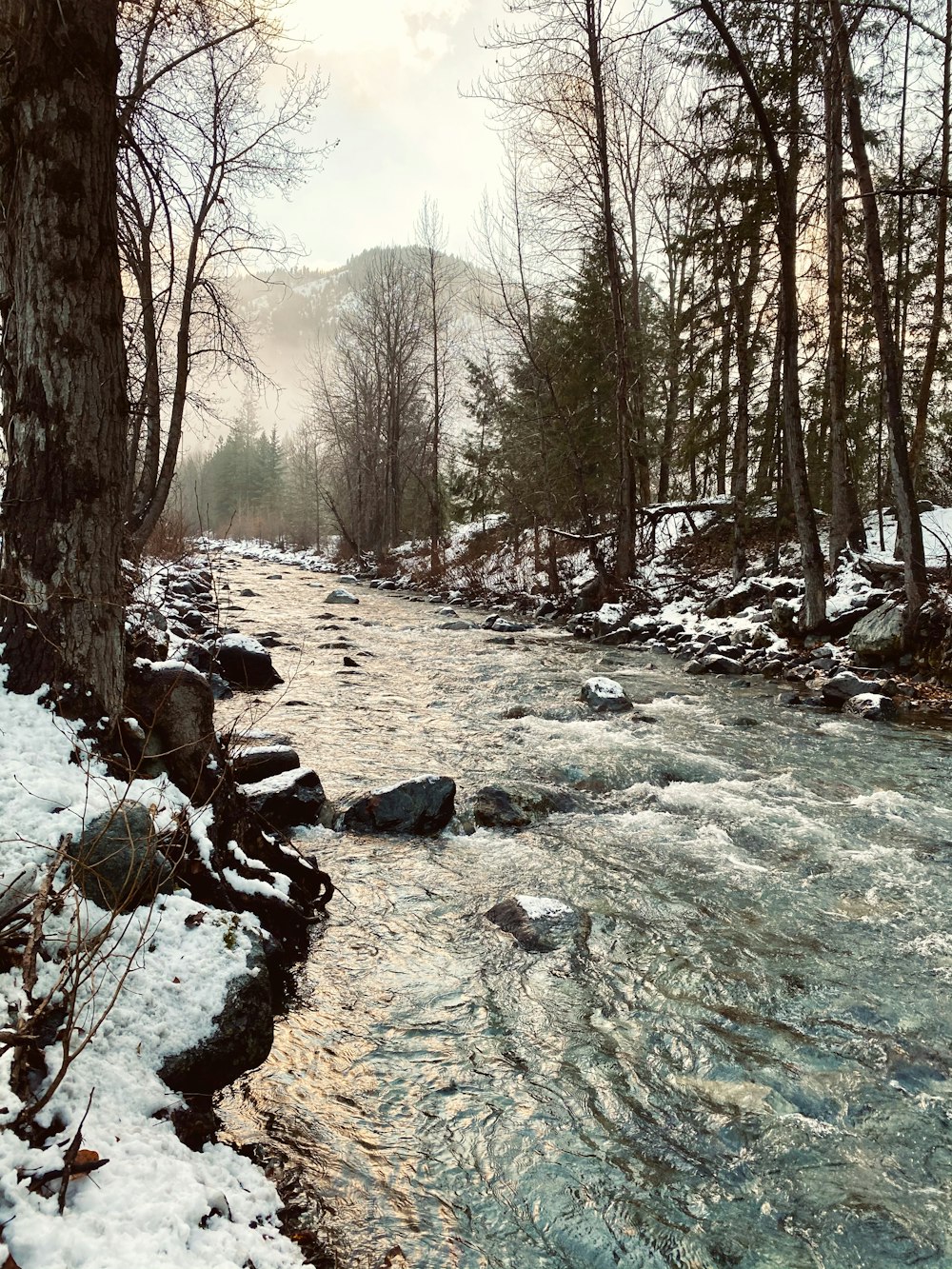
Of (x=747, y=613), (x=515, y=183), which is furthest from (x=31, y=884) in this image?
(x=515, y=183)

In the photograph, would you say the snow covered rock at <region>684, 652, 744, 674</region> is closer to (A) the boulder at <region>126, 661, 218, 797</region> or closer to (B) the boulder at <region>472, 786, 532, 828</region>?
(B) the boulder at <region>472, 786, 532, 828</region>

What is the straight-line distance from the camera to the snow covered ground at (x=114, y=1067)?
173 centimetres

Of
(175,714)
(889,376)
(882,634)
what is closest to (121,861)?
(175,714)

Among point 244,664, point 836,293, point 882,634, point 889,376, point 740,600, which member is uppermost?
point 836,293

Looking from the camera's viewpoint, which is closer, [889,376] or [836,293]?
[889,376]

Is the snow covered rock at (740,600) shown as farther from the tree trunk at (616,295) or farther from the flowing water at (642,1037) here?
the flowing water at (642,1037)

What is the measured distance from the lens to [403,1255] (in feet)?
7.36

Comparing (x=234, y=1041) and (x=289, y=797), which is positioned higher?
(x=289, y=797)

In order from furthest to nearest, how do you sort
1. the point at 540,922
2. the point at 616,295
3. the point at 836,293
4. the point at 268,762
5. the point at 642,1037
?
the point at 616,295 → the point at 836,293 → the point at 268,762 → the point at 540,922 → the point at 642,1037

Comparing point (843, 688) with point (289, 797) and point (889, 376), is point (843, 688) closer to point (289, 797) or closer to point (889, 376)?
point (889, 376)

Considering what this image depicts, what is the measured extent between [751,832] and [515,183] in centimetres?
2096

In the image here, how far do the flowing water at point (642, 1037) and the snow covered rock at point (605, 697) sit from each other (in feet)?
7.39

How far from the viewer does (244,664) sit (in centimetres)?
969

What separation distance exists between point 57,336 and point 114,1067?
10.4 ft
